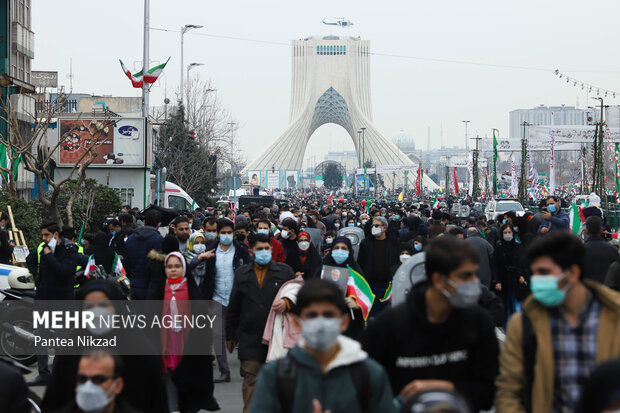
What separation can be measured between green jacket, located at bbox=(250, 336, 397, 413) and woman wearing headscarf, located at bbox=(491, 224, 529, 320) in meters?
8.11

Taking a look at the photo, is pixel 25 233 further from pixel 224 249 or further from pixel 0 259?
pixel 224 249

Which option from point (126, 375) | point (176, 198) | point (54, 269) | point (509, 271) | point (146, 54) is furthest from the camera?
point (176, 198)

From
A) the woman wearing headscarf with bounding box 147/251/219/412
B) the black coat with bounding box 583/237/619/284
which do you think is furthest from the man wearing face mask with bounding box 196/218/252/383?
the black coat with bounding box 583/237/619/284

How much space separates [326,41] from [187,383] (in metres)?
129

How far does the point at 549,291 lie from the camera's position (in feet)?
11.6

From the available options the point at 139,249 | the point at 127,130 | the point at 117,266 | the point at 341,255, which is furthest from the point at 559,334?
the point at 127,130

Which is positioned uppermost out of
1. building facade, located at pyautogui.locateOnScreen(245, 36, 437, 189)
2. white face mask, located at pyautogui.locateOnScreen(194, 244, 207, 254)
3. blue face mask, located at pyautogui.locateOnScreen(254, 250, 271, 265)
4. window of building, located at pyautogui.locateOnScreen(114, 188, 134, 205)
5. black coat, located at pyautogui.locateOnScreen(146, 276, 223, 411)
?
building facade, located at pyautogui.locateOnScreen(245, 36, 437, 189)

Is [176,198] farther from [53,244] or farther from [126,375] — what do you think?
[126,375]

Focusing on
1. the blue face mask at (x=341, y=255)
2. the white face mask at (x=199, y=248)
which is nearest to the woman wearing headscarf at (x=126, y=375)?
the blue face mask at (x=341, y=255)

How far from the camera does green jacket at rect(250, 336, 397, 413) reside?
3.35 metres

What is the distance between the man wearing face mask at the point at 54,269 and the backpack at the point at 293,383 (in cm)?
596

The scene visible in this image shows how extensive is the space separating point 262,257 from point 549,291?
12.6 ft

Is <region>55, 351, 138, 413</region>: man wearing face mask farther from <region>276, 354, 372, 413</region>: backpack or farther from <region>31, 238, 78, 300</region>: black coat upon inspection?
<region>31, 238, 78, 300</region>: black coat

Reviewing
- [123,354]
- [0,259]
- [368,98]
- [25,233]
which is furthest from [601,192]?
[368,98]
